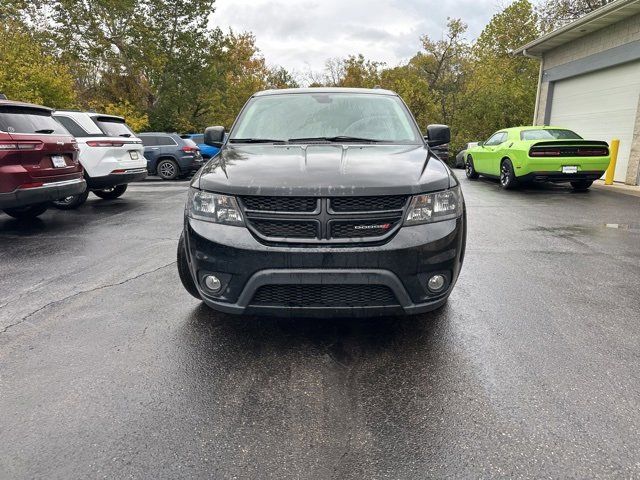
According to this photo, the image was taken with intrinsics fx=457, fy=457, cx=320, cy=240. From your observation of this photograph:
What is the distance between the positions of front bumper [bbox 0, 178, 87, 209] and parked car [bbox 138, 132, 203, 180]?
334 inches

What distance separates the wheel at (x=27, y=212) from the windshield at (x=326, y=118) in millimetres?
5338

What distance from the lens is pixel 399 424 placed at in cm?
218

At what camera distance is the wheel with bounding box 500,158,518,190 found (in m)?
11.1

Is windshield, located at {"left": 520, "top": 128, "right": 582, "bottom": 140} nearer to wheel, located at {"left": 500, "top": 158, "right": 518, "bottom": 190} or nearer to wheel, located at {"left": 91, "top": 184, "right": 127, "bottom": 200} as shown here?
wheel, located at {"left": 500, "top": 158, "right": 518, "bottom": 190}

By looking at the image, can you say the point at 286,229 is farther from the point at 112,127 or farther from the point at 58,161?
the point at 112,127

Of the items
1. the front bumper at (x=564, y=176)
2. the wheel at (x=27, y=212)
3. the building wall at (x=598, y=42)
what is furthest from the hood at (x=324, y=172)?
the building wall at (x=598, y=42)

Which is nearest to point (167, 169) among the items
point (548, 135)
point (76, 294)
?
point (548, 135)

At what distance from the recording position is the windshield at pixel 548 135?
1060 centimetres

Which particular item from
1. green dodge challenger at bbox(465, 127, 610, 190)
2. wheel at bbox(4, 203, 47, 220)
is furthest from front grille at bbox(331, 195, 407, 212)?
green dodge challenger at bbox(465, 127, 610, 190)

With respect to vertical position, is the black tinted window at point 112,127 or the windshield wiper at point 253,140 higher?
the black tinted window at point 112,127

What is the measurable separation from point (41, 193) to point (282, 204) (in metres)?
5.05

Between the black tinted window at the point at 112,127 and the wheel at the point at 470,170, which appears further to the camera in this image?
the wheel at the point at 470,170

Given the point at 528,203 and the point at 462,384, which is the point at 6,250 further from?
the point at 528,203

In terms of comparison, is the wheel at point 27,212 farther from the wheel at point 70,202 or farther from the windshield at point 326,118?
the windshield at point 326,118
